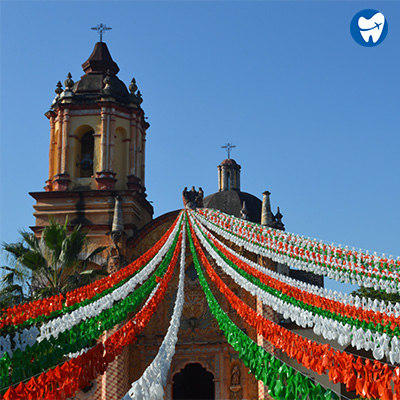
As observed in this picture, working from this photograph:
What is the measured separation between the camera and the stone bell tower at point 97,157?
2486 cm

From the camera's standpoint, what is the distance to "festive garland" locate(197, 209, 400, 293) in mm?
10773

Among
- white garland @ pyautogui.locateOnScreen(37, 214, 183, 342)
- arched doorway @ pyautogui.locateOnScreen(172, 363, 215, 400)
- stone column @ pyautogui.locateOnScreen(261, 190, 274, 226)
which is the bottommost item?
arched doorway @ pyautogui.locateOnScreen(172, 363, 215, 400)

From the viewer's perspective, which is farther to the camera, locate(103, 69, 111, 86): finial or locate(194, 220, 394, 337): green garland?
locate(103, 69, 111, 86): finial

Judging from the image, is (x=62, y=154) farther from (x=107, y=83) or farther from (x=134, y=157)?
(x=107, y=83)

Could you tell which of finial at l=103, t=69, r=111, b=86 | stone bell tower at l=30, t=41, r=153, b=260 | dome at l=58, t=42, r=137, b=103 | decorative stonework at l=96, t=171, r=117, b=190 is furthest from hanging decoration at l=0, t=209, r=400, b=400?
finial at l=103, t=69, r=111, b=86

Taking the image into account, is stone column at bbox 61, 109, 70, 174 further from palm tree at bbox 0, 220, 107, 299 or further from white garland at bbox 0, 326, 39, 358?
white garland at bbox 0, 326, 39, 358

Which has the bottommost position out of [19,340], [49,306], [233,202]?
[19,340]

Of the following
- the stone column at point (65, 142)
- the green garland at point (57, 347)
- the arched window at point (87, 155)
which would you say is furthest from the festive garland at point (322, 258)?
the arched window at point (87, 155)

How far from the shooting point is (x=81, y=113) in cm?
2616

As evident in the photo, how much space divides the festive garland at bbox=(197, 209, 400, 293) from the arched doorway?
1266 centimetres

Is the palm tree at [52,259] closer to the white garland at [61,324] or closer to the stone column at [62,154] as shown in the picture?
the white garland at [61,324]

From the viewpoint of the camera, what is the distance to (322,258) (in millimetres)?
12203

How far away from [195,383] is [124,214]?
813 cm

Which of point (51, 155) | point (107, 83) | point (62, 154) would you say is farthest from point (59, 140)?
point (107, 83)
